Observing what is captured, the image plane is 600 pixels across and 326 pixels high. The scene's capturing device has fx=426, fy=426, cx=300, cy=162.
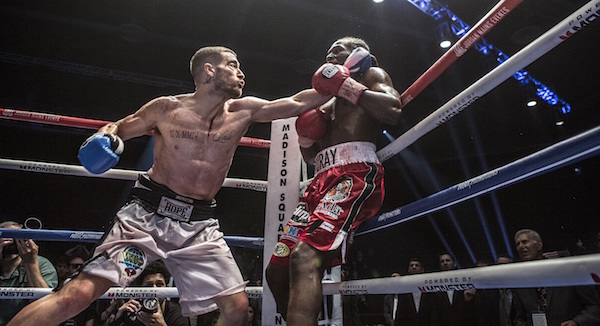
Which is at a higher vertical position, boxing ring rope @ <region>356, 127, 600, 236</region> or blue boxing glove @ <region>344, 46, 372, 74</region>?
blue boxing glove @ <region>344, 46, 372, 74</region>

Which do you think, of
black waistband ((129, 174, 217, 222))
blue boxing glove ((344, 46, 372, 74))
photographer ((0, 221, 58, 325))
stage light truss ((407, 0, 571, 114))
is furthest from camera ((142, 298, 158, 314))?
stage light truss ((407, 0, 571, 114))

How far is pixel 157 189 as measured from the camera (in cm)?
189

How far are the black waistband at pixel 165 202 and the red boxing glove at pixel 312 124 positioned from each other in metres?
0.63

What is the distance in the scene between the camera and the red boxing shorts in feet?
5.49

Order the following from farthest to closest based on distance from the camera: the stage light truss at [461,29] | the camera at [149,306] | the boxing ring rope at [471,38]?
the stage light truss at [461,29]
the camera at [149,306]
the boxing ring rope at [471,38]

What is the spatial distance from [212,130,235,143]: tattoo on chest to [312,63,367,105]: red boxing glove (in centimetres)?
48

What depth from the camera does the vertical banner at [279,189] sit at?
215cm

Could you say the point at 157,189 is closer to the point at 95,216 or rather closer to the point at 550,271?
the point at 550,271

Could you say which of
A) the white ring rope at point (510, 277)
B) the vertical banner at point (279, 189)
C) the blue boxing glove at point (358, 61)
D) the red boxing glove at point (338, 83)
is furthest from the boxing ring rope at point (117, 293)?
the blue boxing glove at point (358, 61)

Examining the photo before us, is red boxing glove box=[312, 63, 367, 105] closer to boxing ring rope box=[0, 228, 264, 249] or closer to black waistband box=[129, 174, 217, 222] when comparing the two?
black waistband box=[129, 174, 217, 222]

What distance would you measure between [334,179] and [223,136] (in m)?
0.59

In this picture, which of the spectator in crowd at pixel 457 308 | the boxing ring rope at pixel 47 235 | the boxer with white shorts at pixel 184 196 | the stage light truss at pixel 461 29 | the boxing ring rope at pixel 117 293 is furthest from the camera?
the stage light truss at pixel 461 29

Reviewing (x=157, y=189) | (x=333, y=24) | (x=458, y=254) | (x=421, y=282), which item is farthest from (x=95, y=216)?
(x=421, y=282)

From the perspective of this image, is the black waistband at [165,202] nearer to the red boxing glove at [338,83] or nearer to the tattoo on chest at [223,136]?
the tattoo on chest at [223,136]
